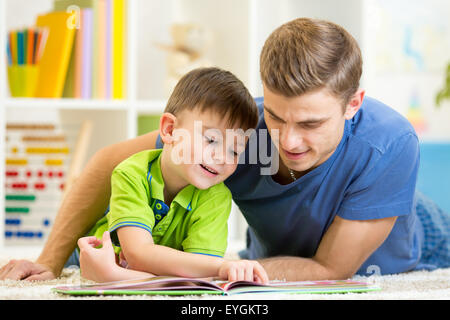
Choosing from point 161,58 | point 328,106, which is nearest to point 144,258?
point 328,106

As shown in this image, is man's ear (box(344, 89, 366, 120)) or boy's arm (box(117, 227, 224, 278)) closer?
boy's arm (box(117, 227, 224, 278))

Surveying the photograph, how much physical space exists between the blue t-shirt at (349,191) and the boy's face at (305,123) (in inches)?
3.8

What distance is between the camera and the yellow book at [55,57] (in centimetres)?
214

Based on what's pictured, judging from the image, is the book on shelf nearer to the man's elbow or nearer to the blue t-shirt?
the blue t-shirt

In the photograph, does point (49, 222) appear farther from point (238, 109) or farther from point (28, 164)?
point (238, 109)

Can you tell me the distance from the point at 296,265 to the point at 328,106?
13.1 inches

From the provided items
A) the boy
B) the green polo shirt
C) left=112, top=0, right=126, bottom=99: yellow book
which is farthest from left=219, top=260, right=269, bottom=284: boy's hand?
left=112, top=0, right=126, bottom=99: yellow book

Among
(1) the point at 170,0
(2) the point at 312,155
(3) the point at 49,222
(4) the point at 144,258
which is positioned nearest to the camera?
(4) the point at 144,258

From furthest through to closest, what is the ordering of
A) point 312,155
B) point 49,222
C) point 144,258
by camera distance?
point 49,222
point 312,155
point 144,258

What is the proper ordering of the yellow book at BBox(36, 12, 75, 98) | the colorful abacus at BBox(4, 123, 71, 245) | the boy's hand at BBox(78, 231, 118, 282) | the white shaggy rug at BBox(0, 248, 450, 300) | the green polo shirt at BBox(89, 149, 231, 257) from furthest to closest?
the colorful abacus at BBox(4, 123, 71, 245) < the yellow book at BBox(36, 12, 75, 98) < the green polo shirt at BBox(89, 149, 231, 257) < the boy's hand at BBox(78, 231, 118, 282) < the white shaggy rug at BBox(0, 248, 450, 300)

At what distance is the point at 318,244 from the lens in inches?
53.2

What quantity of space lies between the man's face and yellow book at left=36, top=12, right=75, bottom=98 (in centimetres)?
121

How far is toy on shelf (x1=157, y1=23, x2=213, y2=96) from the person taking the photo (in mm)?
2379

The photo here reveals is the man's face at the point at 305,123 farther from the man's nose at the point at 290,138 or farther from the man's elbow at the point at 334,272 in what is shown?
the man's elbow at the point at 334,272
